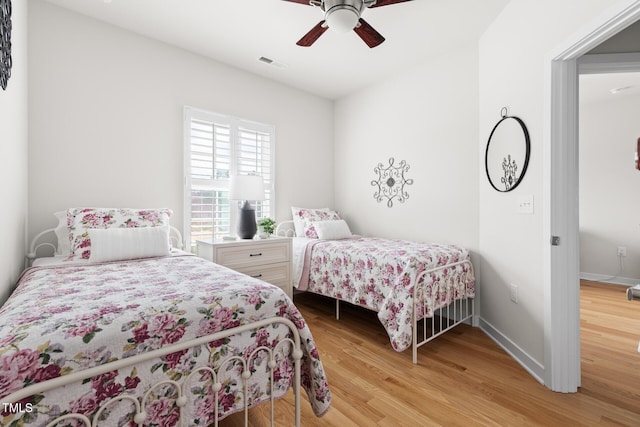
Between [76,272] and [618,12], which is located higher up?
[618,12]

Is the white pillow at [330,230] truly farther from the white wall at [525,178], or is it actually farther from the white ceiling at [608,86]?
the white ceiling at [608,86]

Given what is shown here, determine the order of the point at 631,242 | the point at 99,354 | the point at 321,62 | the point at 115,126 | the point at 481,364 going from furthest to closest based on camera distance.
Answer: the point at 631,242
the point at 321,62
the point at 115,126
the point at 481,364
the point at 99,354

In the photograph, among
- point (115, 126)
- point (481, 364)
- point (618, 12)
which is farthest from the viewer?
point (115, 126)

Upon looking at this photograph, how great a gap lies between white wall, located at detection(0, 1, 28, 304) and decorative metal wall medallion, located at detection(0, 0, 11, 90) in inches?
3.7

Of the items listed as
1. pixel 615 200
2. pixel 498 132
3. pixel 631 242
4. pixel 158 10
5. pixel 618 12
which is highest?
pixel 158 10

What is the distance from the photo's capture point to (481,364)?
2.15 meters

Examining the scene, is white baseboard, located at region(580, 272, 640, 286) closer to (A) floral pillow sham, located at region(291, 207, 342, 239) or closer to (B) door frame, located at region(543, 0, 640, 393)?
(B) door frame, located at region(543, 0, 640, 393)

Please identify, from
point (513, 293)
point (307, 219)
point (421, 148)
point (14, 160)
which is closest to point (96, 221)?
point (14, 160)

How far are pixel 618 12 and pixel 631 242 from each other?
4.35m

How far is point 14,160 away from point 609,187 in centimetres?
660

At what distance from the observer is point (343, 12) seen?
189 centimetres

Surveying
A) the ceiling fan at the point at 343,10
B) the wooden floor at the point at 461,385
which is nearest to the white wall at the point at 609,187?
the wooden floor at the point at 461,385

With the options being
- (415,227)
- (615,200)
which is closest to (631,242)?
(615,200)

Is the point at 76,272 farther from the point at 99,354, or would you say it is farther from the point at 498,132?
the point at 498,132
